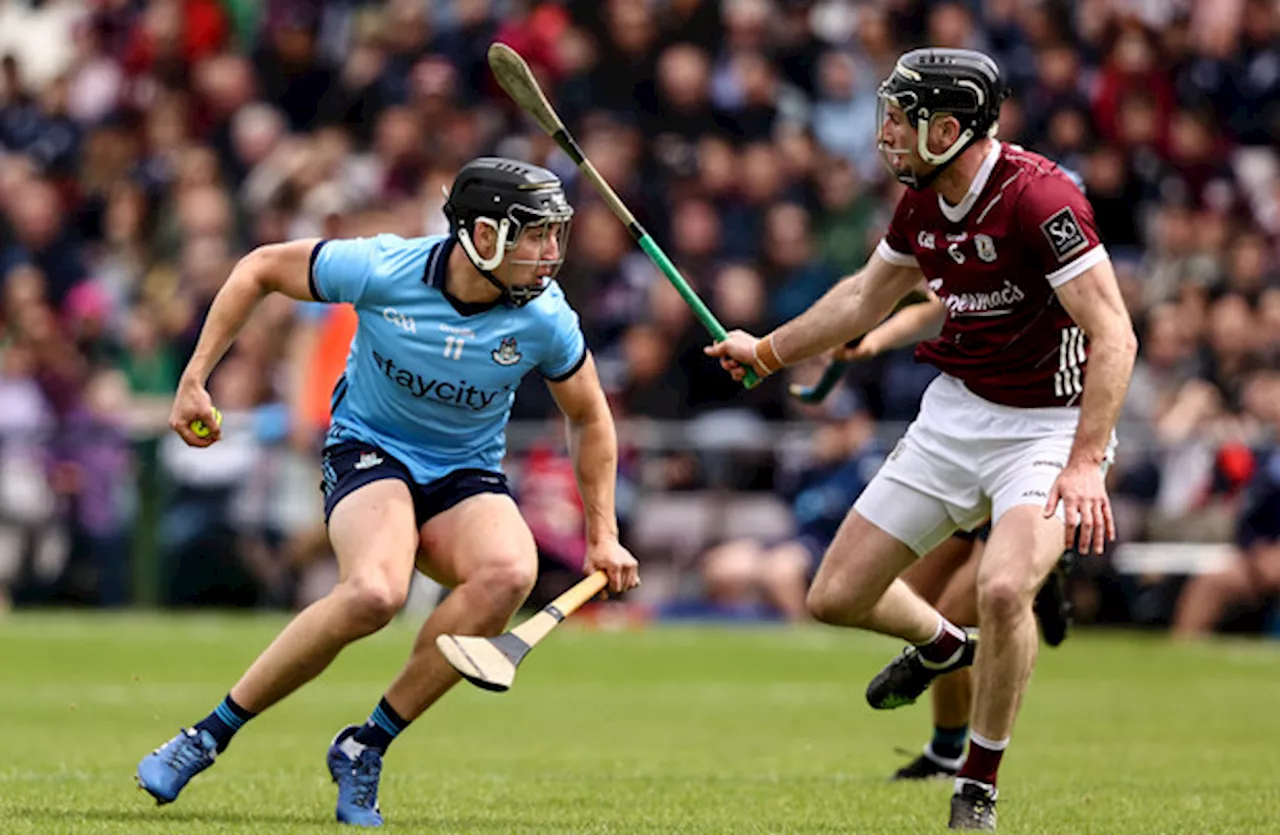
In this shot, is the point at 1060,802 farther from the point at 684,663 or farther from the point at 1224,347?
the point at 1224,347

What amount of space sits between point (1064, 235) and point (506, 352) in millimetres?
1849

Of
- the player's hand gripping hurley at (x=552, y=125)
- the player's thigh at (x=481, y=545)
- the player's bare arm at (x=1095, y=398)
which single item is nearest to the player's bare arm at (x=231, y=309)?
the player's thigh at (x=481, y=545)

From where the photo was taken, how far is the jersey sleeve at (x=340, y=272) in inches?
309

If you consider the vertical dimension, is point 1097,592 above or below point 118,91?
below

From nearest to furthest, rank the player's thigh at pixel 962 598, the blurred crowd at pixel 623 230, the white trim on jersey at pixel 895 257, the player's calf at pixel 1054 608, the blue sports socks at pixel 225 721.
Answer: the blue sports socks at pixel 225 721 < the white trim on jersey at pixel 895 257 < the player's thigh at pixel 962 598 < the player's calf at pixel 1054 608 < the blurred crowd at pixel 623 230

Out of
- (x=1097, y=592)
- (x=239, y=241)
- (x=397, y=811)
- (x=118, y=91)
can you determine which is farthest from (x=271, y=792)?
Answer: (x=118, y=91)

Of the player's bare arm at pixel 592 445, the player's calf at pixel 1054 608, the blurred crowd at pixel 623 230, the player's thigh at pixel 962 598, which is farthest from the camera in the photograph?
the blurred crowd at pixel 623 230

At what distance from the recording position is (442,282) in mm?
7902

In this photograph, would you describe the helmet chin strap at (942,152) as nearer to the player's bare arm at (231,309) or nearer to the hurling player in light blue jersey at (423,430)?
the hurling player in light blue jersey at (423,430)

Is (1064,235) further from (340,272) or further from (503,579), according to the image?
(340,272)

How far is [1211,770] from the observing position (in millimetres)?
9648

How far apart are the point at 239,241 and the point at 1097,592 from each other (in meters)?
7.51

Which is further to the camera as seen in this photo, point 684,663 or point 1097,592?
point 1097,592

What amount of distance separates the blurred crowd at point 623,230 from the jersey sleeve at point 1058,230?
859cm
